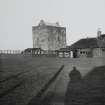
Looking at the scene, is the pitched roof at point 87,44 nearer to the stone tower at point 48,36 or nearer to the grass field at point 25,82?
the stone tower at point 48,36

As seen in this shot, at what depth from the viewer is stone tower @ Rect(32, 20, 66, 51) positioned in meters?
67.4

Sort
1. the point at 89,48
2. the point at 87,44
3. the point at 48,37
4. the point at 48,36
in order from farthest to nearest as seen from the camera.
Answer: the point at 48,36, the point at 48,37, the point at 87,44, the point at 89,48

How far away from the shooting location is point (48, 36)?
224 ft

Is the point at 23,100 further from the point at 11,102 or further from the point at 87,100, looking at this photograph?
the point at 87,100

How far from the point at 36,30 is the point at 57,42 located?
10.3 metres

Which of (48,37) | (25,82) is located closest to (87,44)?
(48,37)

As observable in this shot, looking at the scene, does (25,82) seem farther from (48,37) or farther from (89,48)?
(48,37)

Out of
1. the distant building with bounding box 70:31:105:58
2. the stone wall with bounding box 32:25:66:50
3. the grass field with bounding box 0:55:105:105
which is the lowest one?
the grass field with bounding box 0:55:105:105

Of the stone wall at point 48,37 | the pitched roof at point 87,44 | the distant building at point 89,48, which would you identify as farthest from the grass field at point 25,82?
the stone wall at point 48,37

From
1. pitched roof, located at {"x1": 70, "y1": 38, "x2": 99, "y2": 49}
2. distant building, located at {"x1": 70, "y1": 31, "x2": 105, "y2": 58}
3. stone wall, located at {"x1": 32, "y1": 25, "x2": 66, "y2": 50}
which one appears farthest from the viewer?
stone wall, located at {"x1": 32, "y1": 25, "x2": 66, "y2": 50}

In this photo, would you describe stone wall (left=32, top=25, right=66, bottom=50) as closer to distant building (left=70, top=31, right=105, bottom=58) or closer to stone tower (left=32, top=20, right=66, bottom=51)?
stone tower (left=32, top=20, right=66, bottom=51)

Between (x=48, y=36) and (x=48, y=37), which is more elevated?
(x=48, y=36)

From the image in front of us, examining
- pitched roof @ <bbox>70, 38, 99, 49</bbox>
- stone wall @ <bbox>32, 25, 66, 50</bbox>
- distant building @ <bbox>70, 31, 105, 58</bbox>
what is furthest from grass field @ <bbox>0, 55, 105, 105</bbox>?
stone wall @ <bbox>32, 25, 66, 50</bbox>

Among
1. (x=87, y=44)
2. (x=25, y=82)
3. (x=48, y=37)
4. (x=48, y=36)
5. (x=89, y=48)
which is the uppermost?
(x=48, y=36)
